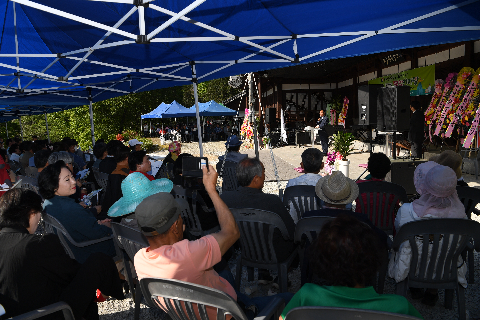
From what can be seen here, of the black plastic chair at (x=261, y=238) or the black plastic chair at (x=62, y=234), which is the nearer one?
the black plastic chair at (x=261, y=238)

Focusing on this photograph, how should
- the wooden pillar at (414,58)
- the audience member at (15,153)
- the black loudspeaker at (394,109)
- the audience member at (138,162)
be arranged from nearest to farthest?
the audience member at (138,162), the black loudspeaker at (394,109), the audience member at (15,153), the wooden pillar at (414,58)

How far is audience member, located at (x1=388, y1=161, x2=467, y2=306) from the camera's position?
88.3 inches

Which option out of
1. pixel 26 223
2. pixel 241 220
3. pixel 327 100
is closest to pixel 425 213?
pixel 241 220

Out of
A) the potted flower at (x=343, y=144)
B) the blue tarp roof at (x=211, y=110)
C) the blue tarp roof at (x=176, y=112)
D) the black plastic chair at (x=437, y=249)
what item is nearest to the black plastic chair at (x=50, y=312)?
the black plastic chair at (x=437, y=249)

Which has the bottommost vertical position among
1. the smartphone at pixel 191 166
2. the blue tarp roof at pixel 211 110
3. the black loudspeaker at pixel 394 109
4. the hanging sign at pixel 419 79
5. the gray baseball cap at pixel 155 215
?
the gray baseball cap at pixel 155 215

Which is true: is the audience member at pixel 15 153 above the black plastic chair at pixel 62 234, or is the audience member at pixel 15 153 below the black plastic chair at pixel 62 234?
above

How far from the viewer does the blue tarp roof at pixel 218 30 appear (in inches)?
127

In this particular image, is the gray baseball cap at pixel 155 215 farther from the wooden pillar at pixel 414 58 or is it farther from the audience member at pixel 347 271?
the wooden pillar at pixel 414 58

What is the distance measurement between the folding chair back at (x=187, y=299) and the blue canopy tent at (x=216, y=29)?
7.16ft

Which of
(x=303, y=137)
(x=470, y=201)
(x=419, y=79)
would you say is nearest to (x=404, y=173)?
(x=470, y=201)

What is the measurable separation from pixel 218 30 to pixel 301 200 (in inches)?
78.8

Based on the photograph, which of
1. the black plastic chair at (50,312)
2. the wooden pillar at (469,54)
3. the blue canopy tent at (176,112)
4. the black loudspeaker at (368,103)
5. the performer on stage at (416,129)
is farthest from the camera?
the blue canopy tent at (176,112)

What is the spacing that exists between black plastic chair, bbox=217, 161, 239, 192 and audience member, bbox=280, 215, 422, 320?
3731 mm

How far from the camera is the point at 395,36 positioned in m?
4.19
